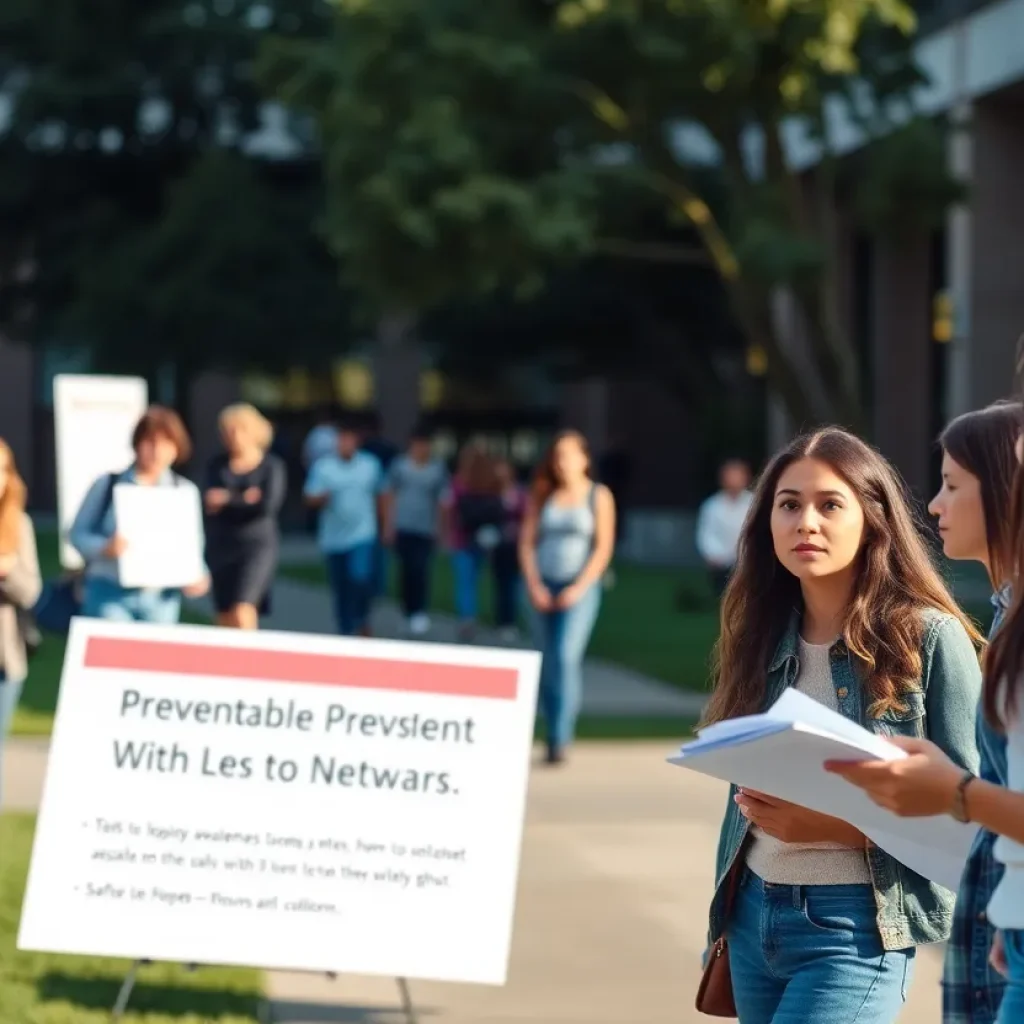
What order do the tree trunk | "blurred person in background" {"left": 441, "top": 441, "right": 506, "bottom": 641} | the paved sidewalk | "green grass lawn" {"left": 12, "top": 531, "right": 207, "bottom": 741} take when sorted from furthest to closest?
the tree trunk, "blurred person in background" {"left": 441, "top": 441, "right": 506, "bottom": 641}, the paved sidewalk, "green grass lawn" {"left": 12, "top": 531, "right": 207, "bottom": 741}

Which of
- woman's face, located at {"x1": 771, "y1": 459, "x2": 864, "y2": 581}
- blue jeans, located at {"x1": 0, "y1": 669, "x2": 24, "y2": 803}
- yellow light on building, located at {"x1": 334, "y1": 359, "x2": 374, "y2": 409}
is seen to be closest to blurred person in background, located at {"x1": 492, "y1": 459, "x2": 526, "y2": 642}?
blue jeans, located at {"x1": 0, "y1": 669, "x2": 24, "y2": 803}

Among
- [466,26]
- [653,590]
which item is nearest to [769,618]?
[466,26]

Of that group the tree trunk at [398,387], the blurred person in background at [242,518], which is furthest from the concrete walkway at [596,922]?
the tree trunk at [398,387]

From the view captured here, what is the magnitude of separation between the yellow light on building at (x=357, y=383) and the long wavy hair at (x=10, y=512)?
45.2 m

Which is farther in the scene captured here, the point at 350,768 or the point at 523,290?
the point at 523,290

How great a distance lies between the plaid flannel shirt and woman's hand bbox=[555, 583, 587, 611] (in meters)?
A: 8.55

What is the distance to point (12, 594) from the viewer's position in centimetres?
836

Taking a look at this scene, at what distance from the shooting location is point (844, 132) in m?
33.8

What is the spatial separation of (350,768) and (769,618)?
2461 mm

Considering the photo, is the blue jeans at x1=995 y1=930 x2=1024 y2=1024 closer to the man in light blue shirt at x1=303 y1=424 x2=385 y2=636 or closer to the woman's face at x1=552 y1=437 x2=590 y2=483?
the woman's face at x1=552 y1=437 x2=590 y2=483

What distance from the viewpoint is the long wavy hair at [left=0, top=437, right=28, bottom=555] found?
8484 millimetres

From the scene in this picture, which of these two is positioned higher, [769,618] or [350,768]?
[769,618]

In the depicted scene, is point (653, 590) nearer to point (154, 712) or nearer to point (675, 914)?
point (675, 914)

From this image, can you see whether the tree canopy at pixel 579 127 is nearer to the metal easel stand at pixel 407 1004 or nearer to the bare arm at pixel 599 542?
the bare arm at pixel 599 542
